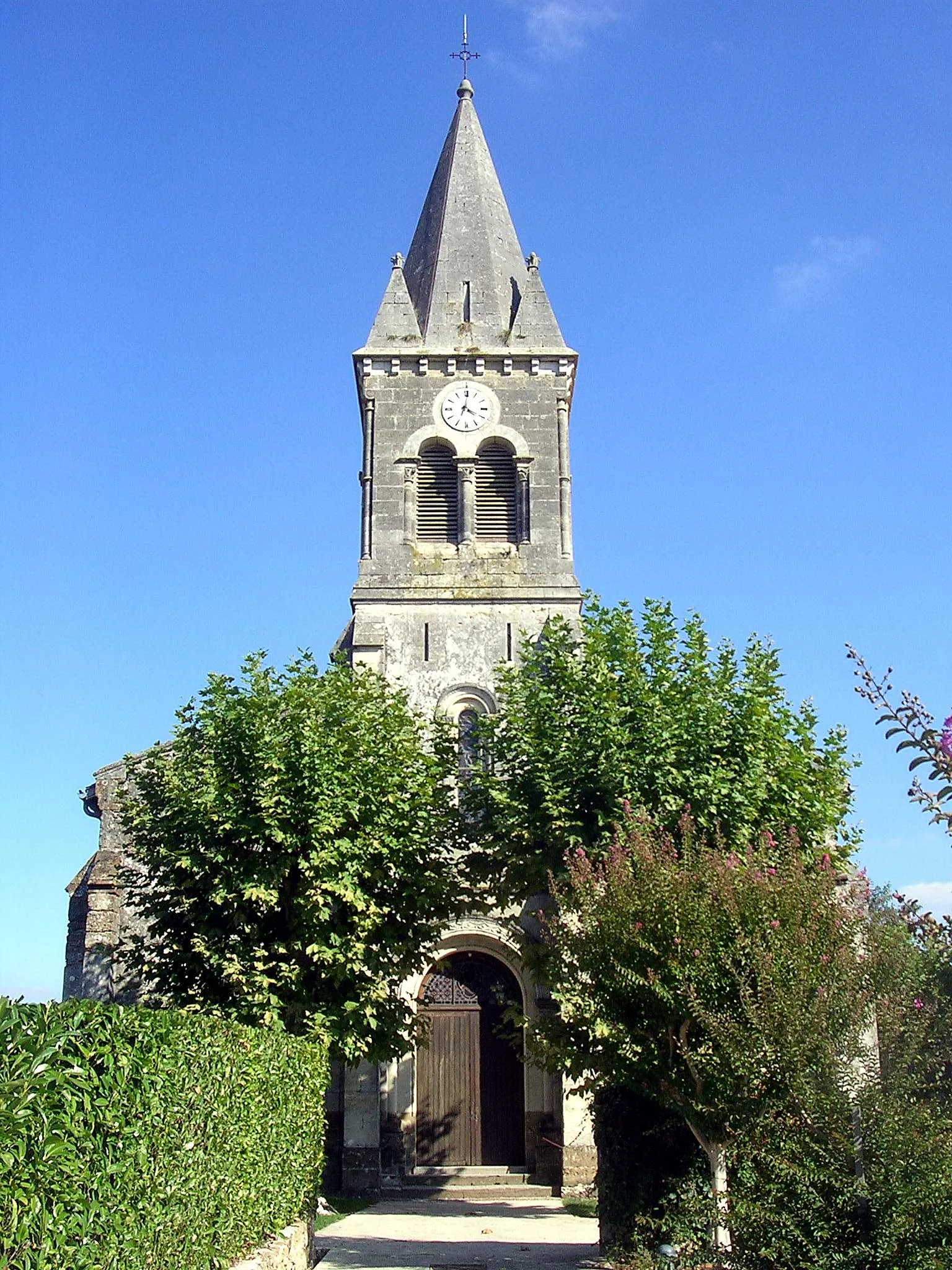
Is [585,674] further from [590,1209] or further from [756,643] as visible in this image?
[590,1209]

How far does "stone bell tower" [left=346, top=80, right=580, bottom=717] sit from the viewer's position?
991 inches

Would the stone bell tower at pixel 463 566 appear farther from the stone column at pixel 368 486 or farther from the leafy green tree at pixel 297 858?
the leafy green tree at pixel 297 858

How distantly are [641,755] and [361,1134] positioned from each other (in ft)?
32.1

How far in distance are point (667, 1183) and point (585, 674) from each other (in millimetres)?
6999

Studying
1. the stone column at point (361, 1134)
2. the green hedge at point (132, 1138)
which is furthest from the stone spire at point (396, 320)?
the green hedge at point (132, 1138)

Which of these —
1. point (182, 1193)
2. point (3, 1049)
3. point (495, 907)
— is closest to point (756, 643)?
point (495, 907)

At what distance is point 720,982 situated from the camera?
40.4ft

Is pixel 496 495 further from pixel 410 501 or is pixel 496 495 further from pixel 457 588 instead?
pixel 457 588

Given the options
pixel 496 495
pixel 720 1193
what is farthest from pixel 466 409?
pixel 720 1193

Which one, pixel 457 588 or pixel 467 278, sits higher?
pixel 467 278

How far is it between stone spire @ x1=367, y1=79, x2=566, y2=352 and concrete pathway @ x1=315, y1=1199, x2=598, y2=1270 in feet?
56.4

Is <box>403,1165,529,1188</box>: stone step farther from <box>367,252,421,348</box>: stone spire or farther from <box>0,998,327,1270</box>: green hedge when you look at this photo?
<box>367,252,421,348</box>: stone spire

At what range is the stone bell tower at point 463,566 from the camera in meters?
22.8

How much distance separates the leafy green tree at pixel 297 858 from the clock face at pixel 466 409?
9.91 meters
